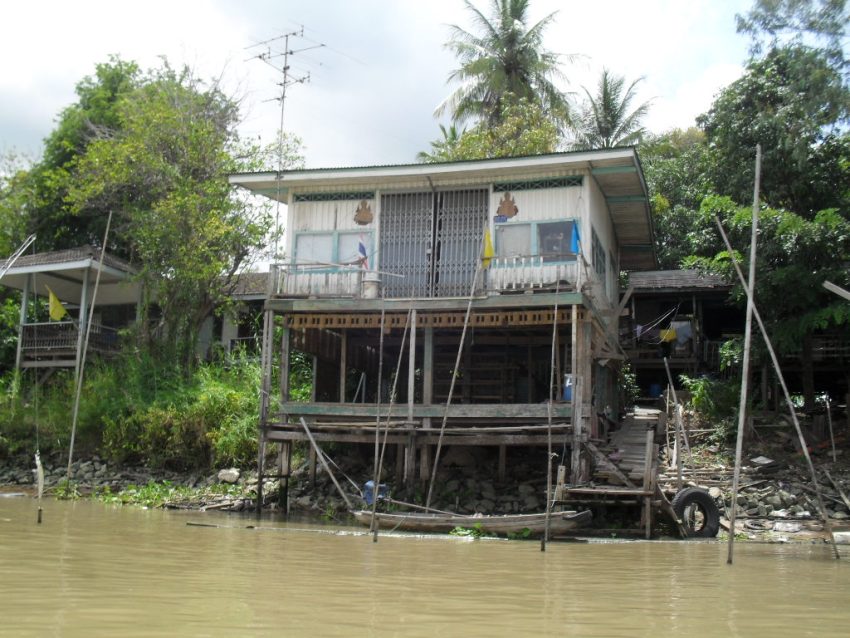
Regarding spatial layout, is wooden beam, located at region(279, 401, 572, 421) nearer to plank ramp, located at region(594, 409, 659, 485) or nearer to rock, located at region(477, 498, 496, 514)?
plank ramp, located at region(594, 409, 659, 485)

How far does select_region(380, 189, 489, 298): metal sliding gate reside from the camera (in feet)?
55.0

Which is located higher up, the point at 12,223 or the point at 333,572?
the point at 12,223

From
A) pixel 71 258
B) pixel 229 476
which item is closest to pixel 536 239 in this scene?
pixel 229 476

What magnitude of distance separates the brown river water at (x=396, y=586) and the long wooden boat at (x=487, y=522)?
367 mm

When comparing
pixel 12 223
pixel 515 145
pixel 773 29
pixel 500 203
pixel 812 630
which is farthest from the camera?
pixel 12 223

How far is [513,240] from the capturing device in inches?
650

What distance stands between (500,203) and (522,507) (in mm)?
5755

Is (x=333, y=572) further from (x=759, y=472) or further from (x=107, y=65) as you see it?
(x=107, y=65)

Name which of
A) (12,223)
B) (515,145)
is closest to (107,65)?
(12,223)

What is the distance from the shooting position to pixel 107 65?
2828 centimetres

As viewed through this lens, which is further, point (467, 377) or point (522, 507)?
point (467, 377)

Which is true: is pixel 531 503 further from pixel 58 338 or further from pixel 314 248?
pixel 58 338

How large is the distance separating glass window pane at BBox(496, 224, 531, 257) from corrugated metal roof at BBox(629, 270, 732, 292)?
27.8 feet

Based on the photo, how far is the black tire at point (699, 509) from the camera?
13.2 metres
